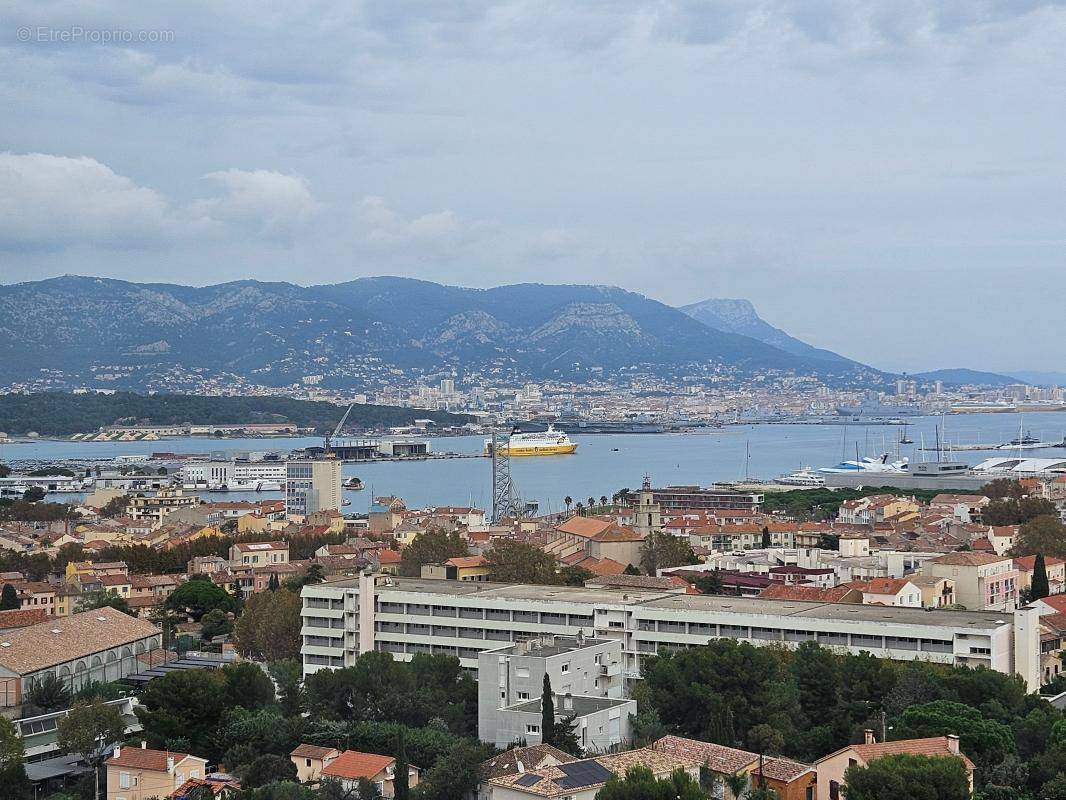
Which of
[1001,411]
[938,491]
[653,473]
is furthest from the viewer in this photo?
[1001,411]

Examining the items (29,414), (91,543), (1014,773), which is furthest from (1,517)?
(29,414)

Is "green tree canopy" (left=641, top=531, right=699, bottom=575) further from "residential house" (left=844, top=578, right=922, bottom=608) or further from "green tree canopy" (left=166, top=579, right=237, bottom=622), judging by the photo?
"green tree canopy" (left=166, top=579, right=237, bottom=622)

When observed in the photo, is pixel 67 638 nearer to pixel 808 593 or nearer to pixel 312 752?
pixel 312 752

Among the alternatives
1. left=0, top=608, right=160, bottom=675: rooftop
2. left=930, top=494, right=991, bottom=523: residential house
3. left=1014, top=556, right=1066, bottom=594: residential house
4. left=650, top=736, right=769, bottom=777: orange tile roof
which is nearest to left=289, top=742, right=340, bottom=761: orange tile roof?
left=650, top=736, right=769, bottom=777: orange tile roof

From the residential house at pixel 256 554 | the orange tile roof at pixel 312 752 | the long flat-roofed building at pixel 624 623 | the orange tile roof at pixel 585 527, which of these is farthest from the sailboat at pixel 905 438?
the orange tile roof at pixel 312 752

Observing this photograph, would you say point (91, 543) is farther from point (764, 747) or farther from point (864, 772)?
point (864, 772)

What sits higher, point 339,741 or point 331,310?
point 331,310

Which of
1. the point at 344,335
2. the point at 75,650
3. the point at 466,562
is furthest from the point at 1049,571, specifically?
the point at 344,335
